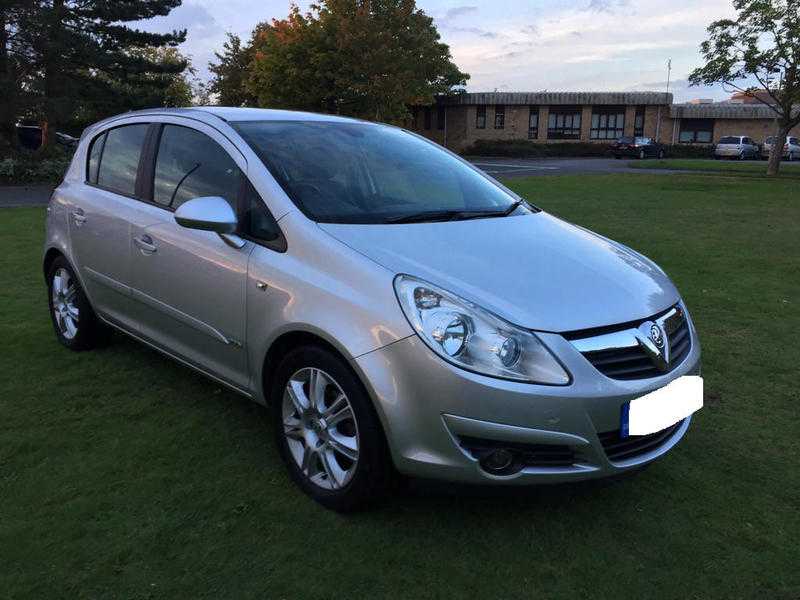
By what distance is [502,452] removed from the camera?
97.4 inches

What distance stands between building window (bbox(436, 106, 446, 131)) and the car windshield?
174 ft

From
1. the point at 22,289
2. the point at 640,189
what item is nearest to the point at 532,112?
the point at 640,189

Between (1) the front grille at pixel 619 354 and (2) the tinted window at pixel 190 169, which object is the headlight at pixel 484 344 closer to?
(1) the front grille at pixel 619 354

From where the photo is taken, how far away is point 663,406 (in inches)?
107

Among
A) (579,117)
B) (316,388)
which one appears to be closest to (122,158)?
A: (316,388)

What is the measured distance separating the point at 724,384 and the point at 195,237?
321 cm

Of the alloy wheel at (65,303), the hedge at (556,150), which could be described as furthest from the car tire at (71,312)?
the hedge at (556,150)

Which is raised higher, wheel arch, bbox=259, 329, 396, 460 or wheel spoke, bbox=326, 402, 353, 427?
wheel arch, bbox=259, 329, 396, 460

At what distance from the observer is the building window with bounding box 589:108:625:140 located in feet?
179

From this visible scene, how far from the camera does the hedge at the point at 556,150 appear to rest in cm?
4731

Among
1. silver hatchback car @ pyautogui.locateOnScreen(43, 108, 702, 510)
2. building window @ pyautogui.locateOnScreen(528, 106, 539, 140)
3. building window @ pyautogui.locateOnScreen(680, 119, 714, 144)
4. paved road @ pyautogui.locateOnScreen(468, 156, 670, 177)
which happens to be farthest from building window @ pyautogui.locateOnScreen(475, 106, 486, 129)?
silver hatchback car @ pyautogui.locateOnScreen(43, 108, 702, 510)

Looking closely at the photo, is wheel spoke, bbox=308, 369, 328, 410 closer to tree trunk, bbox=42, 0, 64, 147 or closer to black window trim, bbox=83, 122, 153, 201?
black window trim, bbox=83, 122, 153, 201

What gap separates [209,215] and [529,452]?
167cm

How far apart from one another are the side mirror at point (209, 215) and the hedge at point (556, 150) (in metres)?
45.2
